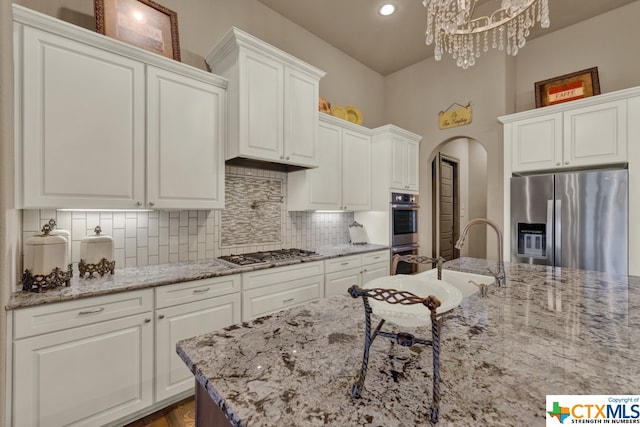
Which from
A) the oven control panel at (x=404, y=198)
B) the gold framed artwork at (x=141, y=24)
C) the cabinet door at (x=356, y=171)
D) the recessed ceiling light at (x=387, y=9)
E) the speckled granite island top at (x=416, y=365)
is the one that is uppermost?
the recessed ceiling light at (x=387, y=9)

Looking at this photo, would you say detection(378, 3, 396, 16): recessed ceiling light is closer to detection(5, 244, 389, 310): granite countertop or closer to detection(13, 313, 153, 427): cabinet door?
detection(5, 244, 389, 310): granite countertop

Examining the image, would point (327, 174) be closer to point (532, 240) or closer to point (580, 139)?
point (532, 240)

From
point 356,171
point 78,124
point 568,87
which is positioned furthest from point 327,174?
point 568,87

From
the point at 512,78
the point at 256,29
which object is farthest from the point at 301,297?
the point at 512,78

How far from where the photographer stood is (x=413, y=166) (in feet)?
12.9

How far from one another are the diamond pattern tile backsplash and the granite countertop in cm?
13

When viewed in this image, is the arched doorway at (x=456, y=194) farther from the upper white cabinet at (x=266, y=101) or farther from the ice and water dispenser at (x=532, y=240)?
the upper white cabinet at (x=266, y=101)

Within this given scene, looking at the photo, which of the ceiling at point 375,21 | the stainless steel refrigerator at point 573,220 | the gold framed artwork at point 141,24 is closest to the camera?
the gold framed artwork at point 141,24

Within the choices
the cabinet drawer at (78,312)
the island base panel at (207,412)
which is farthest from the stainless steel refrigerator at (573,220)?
the cabinet drawer at (78,312)

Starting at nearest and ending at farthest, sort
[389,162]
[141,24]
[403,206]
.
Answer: [141,24] < [389,162] < [403,206]

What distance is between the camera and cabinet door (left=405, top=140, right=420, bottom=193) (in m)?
3.83

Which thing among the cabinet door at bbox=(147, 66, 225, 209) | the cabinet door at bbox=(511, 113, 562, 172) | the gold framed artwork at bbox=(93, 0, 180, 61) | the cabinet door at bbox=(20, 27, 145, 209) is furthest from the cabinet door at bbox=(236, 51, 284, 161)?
the cabinet door at bbox=(511, 113, 562, 172)

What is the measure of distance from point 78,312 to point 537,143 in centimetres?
Answer: 404

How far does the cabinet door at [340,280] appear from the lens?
2682mm
